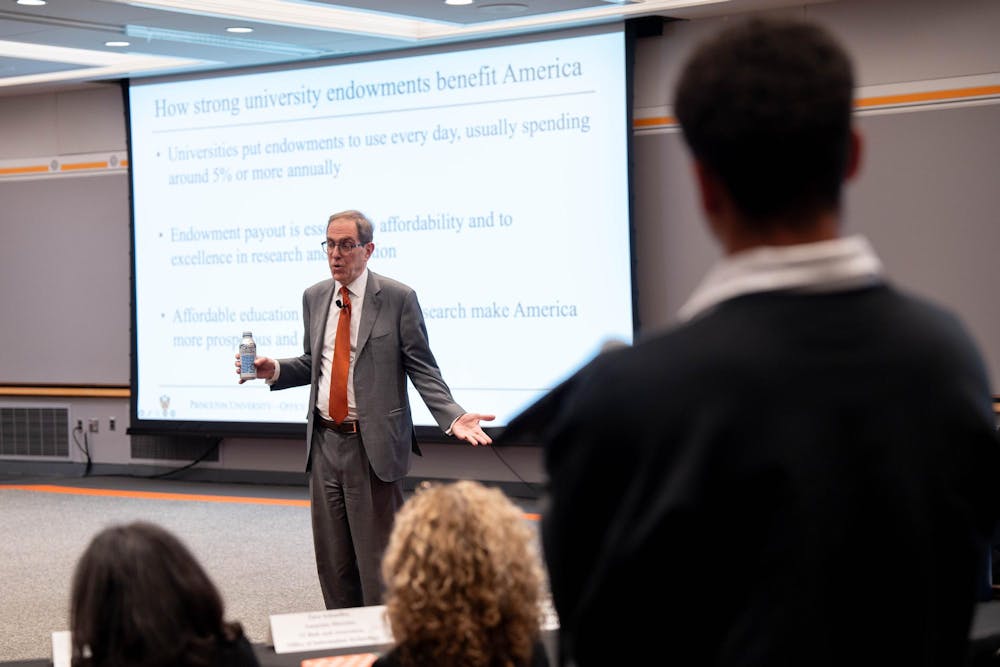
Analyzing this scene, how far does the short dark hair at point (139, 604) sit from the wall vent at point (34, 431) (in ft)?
27.0

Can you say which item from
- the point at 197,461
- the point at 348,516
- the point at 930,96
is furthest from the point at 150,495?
the point at 930,96

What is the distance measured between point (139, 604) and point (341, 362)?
8.57 feet

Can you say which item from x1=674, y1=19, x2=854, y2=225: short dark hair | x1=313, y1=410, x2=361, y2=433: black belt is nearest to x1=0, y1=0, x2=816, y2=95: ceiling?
x1=313, y1=410, x2=361, y2=433: black belt

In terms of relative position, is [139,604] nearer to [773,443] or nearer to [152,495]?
[773,443]

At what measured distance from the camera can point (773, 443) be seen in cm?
93

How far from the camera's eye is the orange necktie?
4281 mm

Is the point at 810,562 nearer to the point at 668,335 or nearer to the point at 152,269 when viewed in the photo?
the point at 668,335

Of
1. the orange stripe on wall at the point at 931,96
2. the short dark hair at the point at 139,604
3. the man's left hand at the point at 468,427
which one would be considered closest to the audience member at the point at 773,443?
the short dark hair at the point at 139,604

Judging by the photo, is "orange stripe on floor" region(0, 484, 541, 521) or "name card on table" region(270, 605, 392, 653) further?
"orange stripe on floor" region(0, 484, 541, 521)

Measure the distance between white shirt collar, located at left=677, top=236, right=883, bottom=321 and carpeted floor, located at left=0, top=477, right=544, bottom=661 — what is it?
3.43 metres

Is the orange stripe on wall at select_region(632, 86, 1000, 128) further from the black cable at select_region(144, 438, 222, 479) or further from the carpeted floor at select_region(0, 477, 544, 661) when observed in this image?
the black cable at select_region(144, 438, 222, 479)

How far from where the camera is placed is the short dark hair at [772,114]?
947 millimetres

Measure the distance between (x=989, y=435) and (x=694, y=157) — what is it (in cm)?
33

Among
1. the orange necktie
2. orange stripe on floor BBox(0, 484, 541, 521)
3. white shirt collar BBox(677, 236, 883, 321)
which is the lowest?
orange stripe on floor BBox(0, 484, 541, 521)
